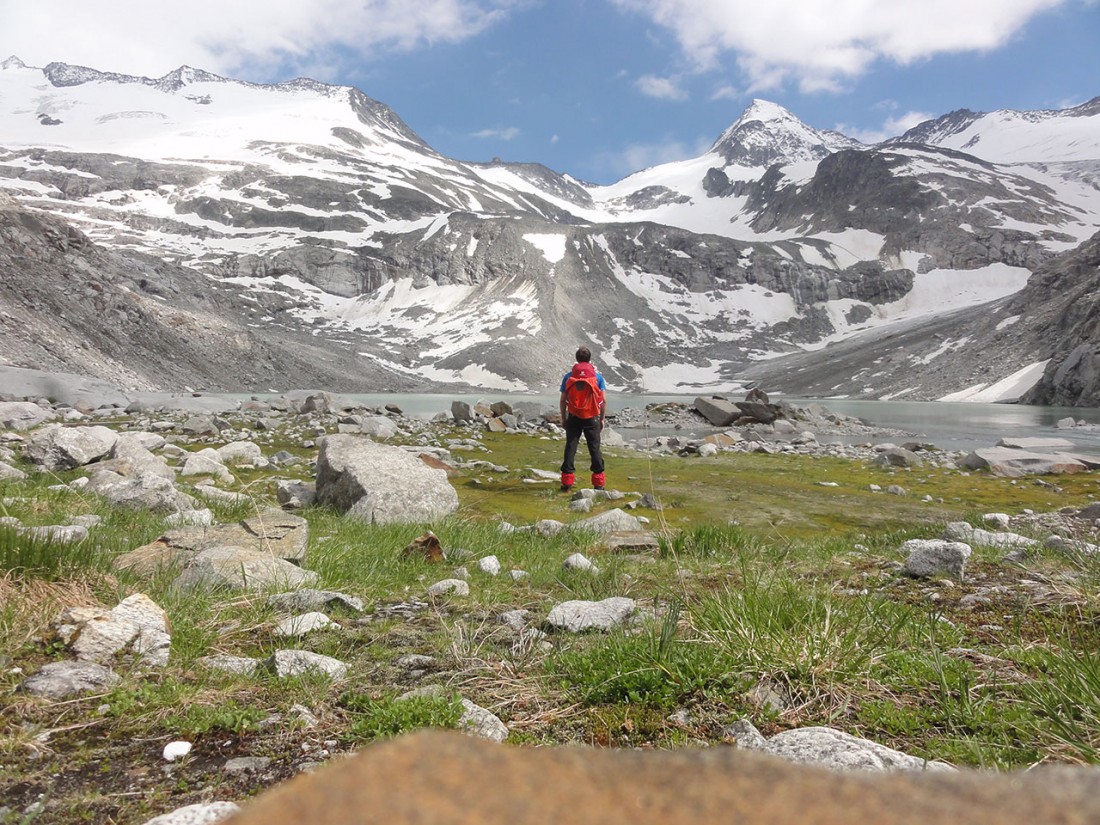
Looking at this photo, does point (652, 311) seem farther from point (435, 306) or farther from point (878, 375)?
point (878, 375)

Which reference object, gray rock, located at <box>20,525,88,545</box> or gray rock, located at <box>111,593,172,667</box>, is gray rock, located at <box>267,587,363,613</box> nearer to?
→ gray rock, located at <box>111,593,172,667</box>

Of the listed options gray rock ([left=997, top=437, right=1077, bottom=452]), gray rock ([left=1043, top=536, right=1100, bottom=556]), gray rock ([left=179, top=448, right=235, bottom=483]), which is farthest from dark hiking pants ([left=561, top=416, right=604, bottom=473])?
gray rock ([left=997, top=437, right=1077, bottom=452])

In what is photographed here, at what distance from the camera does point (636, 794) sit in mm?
589

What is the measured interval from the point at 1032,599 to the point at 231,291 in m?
189

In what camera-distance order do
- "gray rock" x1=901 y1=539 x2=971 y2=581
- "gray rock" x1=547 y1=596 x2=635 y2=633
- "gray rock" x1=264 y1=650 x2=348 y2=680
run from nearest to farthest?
"gray rock" x1=264 y1=650 x2=348 y2=680
"gray rock" x1=547 y1=596 x2=635 y2=633
"gray rock" x1=901 y1=539 x2=971 y2=581

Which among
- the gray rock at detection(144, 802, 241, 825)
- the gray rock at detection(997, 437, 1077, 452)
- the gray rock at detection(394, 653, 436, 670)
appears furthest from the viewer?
the gray rock at detection(997, 437, 1077, 452)

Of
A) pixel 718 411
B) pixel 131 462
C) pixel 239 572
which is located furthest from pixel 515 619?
pixel 718 411

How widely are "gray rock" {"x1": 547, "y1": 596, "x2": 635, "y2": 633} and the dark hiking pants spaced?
8.82m

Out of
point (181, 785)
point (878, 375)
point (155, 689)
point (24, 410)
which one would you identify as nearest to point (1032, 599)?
point (181, 785)

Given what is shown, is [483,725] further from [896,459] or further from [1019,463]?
[1019,463]

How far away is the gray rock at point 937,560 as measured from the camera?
5039 millimetres

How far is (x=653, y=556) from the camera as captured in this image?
6430mm

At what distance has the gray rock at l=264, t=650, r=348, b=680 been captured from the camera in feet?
9.82

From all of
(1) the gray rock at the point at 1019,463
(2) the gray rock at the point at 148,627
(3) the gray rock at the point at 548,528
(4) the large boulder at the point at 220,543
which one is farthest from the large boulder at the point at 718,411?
(2) the gray rock at the point at 148,627
